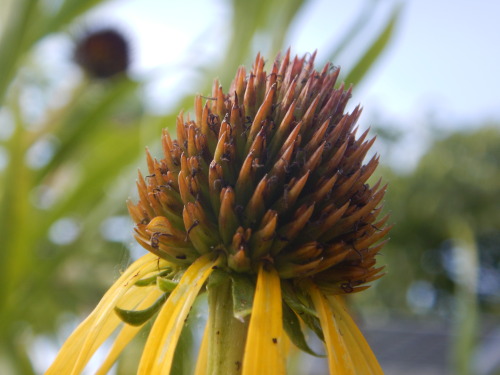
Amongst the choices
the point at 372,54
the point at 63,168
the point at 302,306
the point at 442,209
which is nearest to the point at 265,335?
the point at 302,306

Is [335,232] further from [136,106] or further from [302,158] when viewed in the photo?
[136,106]

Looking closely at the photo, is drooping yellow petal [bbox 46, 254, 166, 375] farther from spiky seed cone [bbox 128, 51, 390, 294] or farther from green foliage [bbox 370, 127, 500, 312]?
green foliage [bbox 370, 127, 500, 312]

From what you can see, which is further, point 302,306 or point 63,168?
point 63,168

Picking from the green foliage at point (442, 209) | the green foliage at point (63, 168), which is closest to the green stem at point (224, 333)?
the green foliage at point (63, 168)

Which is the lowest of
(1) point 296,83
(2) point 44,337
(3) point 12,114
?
(2) point 44,337

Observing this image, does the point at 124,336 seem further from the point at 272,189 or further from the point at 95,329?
the point at 272,189

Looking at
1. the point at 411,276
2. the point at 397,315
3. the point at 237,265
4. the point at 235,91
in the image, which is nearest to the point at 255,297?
the point at 237,265
